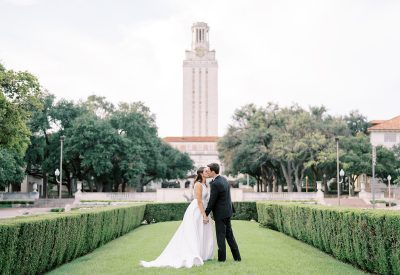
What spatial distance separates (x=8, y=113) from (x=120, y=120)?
25115mm

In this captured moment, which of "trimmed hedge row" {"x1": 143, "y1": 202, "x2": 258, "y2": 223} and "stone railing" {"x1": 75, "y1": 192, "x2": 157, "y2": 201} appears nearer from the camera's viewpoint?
"trimmed hedge row" {"x1": 143, "y1": 202, "x2": 258, "y2": 223}

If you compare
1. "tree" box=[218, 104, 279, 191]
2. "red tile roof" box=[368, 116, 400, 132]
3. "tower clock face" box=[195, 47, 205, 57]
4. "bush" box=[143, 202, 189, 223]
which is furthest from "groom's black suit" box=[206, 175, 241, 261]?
"tower clock face" box=[195, 47, 205, 57]

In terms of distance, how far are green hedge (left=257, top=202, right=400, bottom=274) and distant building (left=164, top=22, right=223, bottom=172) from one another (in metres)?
102

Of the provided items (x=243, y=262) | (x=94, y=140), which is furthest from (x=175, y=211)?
(x=94, y=140)

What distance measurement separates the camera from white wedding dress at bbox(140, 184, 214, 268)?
1002cm

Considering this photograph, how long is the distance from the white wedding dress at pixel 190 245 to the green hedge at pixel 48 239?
194 cm

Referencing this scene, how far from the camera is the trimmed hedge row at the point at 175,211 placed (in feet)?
94.6

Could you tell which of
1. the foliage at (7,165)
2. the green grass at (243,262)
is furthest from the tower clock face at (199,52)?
the green grass at (243,262)

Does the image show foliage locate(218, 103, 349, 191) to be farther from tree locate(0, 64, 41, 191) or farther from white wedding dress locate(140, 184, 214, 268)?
white wedding dress locate(140, 184, 214, 268)

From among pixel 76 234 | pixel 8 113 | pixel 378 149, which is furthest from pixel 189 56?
pixel 76 234

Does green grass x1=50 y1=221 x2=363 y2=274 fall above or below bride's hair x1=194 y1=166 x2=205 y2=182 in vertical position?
below

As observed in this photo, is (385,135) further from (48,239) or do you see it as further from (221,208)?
(48,239)

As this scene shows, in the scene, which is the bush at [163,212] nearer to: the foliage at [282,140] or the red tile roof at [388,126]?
the foliage at [282,140]

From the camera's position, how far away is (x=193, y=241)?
1028 cm
